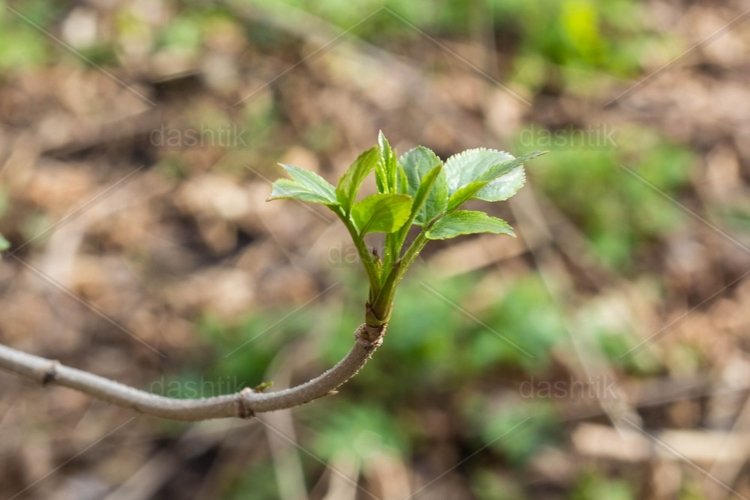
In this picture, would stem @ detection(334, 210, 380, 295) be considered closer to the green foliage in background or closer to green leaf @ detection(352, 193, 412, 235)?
green leaf @ detection(352, 193, 412, 235)

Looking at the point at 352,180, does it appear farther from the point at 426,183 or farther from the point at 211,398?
the point at 211,398

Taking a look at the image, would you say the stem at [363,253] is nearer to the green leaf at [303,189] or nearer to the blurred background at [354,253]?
the green leaf at [303,189]

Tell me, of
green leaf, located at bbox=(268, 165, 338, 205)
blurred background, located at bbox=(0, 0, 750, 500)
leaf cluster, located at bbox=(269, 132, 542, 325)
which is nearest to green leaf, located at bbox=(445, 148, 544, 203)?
leaf cluster, located at bbox=(269, 132, 542, 325)

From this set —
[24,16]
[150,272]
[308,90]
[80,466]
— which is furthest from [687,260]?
[24,16]

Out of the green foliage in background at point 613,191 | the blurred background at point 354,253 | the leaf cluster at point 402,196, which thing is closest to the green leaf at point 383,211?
the leaf cluster at point 402,196

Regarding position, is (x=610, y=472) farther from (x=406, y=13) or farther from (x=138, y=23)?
(x=138, y=23)

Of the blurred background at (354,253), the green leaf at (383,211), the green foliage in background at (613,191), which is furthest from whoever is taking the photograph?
the green foliage in background at (613,191)
